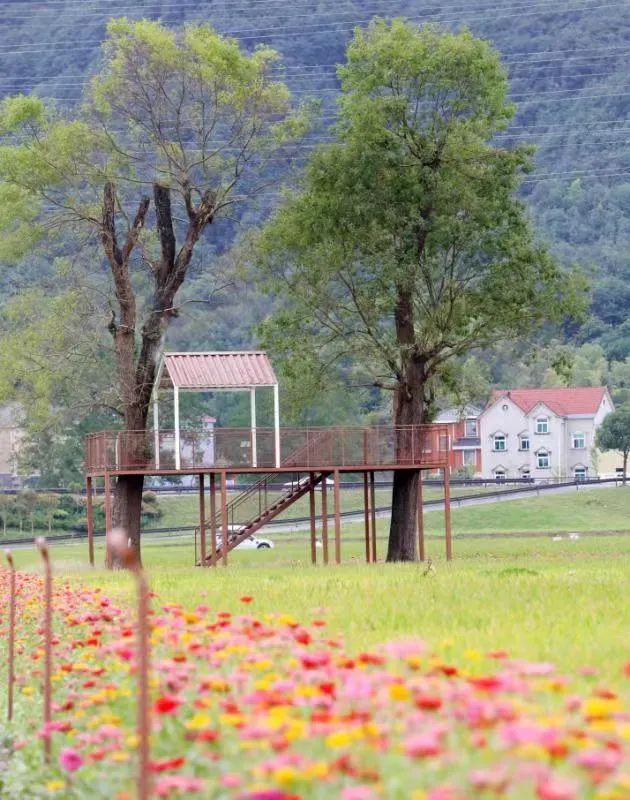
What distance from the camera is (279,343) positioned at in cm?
3853

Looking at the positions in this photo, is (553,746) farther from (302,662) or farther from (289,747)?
(302,662)

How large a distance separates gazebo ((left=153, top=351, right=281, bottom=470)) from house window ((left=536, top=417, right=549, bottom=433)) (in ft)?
254

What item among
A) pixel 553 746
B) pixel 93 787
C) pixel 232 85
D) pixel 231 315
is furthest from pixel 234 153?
pixel 231 315

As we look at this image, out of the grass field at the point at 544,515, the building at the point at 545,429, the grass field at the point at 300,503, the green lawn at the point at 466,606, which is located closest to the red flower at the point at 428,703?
the green lawn at the point at 466,606

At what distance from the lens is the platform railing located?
36.2 meters

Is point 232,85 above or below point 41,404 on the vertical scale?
above

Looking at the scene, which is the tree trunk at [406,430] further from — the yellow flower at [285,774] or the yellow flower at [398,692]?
the yellow flower at [285,774]

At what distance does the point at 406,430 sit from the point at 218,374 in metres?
4.86

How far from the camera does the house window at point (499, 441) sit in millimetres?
115581

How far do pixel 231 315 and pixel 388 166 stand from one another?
107 metres

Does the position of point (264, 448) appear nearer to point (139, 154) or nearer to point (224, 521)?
point (224, 521)

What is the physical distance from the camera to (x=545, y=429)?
113 m

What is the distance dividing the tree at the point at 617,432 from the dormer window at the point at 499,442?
51.9 ft

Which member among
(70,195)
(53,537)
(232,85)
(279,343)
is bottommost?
(53,537)
